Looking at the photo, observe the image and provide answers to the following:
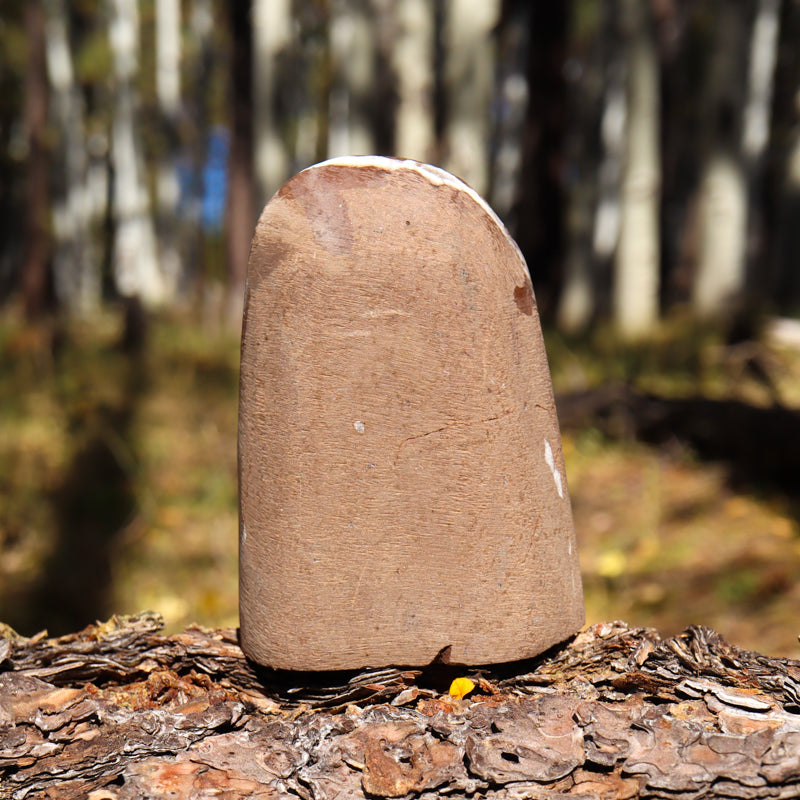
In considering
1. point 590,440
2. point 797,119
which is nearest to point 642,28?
point 797,119

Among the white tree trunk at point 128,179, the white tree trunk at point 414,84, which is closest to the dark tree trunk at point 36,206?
the white tree trunk at point 128,179

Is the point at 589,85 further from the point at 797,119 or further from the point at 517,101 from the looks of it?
the point at 797,119

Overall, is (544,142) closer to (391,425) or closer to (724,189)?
(724,189)

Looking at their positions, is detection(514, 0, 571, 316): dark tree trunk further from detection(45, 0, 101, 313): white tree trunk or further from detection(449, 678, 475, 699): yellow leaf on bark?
detection(45, 0, 101, 313): white tree trunk

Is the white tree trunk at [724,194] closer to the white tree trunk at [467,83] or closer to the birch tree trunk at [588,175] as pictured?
the birch tree trunk at [588,175]

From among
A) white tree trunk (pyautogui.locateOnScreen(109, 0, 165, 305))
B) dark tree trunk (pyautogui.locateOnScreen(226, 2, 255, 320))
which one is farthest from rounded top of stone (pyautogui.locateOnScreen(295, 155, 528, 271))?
white tree trunk (pyautogui.locateOnScreen(109, 0, 165, 305))

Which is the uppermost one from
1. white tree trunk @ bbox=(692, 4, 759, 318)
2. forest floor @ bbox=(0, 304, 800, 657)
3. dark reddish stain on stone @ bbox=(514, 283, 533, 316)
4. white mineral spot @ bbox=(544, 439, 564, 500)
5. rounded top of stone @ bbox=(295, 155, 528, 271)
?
white tree trunk @ bbox=(692, 4, 759, 318)

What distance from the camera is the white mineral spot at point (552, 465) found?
68.3 inches

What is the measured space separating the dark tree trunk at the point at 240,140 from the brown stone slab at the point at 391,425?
581 cm

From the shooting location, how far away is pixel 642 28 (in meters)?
6.39

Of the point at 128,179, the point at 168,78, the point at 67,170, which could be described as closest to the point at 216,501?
the point at 128,179

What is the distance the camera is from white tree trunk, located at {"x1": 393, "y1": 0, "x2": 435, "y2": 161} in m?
5.27

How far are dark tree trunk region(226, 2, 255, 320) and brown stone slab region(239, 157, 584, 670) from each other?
5.81 m

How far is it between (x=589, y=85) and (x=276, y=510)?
10.8 m
